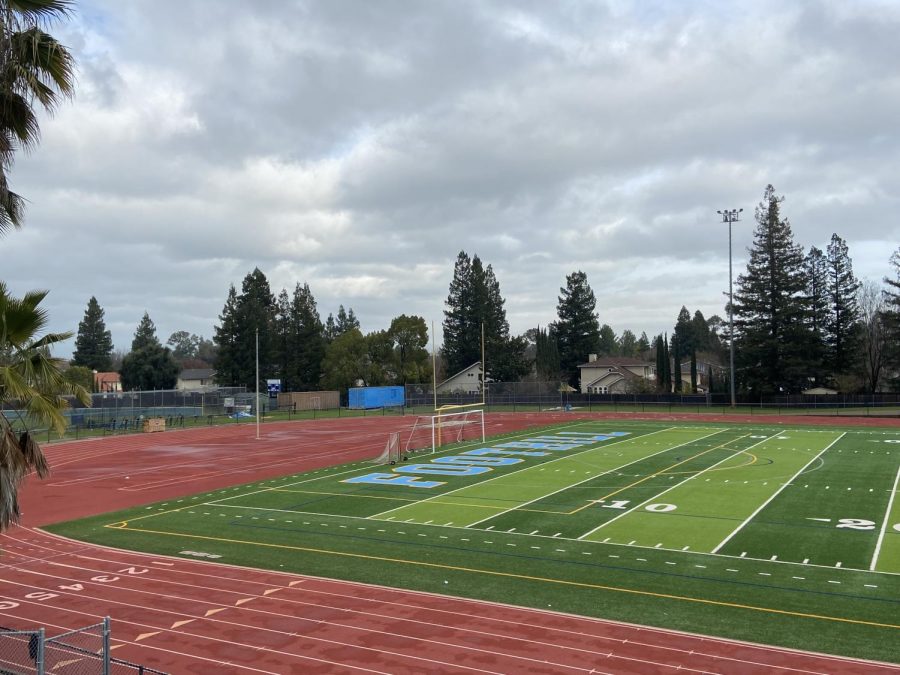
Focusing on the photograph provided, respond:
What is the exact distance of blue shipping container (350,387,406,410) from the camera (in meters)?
79.1

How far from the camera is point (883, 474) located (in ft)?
91.1

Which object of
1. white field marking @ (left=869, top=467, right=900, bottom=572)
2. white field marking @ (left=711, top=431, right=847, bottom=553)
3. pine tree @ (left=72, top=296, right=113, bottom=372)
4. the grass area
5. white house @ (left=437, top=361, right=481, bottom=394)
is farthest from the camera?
pine tree @ (left=72, top=296, right=113, bottom=372)

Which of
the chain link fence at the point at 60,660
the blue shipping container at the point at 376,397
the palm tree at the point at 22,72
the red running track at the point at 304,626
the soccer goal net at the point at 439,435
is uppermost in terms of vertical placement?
the palm tree at the point at 22,72

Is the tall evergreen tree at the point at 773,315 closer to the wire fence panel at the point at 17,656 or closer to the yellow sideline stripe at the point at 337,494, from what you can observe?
the yellow sideline stripe at the point at 337,494

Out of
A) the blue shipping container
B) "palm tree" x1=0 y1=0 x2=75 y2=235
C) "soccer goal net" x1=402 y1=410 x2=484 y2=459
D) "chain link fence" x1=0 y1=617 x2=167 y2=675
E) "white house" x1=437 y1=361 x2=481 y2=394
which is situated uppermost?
"palm tree" x1=0 y1=0 x2=75 y2=235

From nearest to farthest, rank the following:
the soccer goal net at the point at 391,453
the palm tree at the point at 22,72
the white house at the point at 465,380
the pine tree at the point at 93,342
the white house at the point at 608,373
→ the palm tree at the point at 22,72
the soccer goal net at the point at 391,453
the white house at the point at 608,373
the white house at the point at 465,380
the pine tree at the point at 93,342

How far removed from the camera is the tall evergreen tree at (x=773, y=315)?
7025 cm

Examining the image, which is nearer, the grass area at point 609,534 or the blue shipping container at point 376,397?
the grass area at point 609,534

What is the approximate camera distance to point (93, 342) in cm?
11619

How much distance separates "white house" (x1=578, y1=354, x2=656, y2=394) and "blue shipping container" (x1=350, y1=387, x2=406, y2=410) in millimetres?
27033

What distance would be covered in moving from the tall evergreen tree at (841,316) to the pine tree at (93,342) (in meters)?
103

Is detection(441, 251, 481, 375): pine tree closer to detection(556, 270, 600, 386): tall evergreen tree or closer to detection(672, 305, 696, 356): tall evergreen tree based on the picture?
detection(556, 270, 600, 386): tall evergreen tree

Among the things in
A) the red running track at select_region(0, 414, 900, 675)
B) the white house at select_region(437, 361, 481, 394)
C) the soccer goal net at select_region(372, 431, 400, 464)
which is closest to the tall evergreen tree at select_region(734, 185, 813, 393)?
the white house at select_region(437, 361, 481, 394)

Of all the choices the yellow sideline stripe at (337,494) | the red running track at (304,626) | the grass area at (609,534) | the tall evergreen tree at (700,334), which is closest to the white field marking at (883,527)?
the grass area at (609,534)
